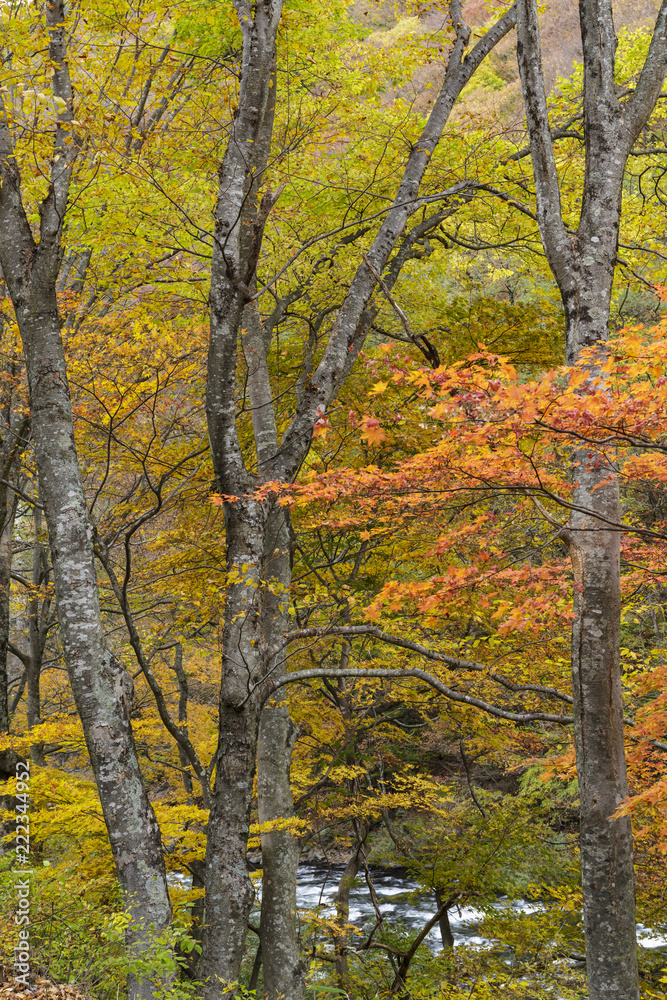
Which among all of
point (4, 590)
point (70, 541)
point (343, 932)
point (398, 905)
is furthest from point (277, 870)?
point (398, 905)

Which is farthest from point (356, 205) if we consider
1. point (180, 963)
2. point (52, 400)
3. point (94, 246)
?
point (180, 963)

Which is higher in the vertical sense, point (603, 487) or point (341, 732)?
point (603, 487)

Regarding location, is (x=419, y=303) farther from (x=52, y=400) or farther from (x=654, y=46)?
(x=52, y=400)

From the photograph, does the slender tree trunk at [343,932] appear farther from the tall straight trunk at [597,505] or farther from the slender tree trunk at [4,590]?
the slender tree trunk at [4,590]

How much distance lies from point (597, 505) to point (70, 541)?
3.39 meters

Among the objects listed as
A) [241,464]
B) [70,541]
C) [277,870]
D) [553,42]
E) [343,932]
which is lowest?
[343,932]

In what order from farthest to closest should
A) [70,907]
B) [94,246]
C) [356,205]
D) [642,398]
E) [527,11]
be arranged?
[356,205]
[94,246]
[527,11]
[70,907]
[642,398]

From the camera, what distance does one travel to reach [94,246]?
6547 millimetres

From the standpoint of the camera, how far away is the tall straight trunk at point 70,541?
3963mm

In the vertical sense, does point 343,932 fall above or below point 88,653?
below

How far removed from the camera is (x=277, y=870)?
6.23m

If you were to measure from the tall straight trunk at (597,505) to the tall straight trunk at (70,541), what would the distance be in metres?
2.58

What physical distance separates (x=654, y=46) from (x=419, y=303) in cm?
402

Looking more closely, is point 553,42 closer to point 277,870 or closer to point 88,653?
point 277,870
